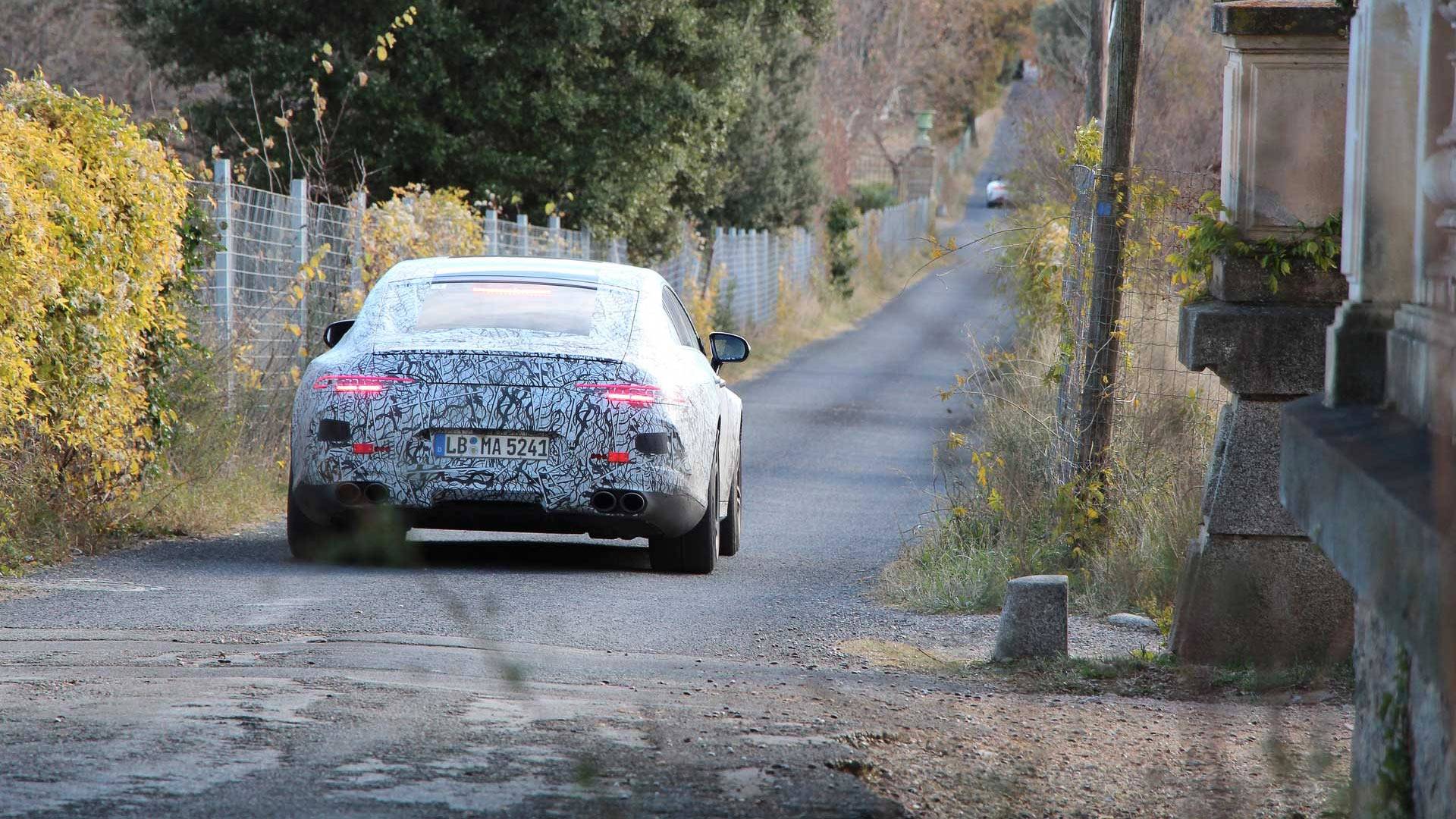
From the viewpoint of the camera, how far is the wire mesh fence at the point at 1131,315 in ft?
33.0

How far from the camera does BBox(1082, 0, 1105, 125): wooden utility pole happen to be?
484 inches

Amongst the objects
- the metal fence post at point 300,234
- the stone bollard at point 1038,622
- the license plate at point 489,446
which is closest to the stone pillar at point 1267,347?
the stone bollard at point 1038,622

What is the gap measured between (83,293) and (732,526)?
12.1ft

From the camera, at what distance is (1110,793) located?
5164 millimetres

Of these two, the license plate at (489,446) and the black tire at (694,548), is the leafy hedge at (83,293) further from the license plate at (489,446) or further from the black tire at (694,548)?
the black tire at (694,548)

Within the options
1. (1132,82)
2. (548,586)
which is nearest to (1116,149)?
(1132,82)

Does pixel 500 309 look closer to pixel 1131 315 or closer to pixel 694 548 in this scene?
pixel 694 548

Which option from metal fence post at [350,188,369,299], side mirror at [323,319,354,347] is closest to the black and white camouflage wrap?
side mirror at [323,319,354,347]

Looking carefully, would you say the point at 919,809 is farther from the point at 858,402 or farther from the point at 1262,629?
the point at 858,402

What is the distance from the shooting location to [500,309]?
31.9ft

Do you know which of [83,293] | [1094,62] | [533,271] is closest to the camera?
[83,293]

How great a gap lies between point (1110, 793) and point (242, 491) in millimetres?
8040

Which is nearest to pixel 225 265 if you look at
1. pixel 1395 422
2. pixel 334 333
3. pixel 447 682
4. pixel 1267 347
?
pixel 334 333

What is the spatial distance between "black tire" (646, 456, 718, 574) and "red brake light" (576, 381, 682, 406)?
2.45 ft
